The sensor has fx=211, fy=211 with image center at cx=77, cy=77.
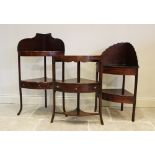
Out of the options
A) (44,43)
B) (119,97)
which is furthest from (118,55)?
(44,43)

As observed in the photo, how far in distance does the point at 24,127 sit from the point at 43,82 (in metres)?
0.48

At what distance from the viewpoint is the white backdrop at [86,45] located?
8.20 feet

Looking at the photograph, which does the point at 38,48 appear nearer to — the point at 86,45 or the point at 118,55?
the point at 86,45

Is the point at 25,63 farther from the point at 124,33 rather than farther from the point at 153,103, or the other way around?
the point at 153,103

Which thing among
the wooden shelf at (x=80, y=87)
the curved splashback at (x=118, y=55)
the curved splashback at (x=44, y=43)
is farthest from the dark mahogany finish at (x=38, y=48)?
the curved splashback at (x=118, y=55)

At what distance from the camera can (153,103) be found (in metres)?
2.61

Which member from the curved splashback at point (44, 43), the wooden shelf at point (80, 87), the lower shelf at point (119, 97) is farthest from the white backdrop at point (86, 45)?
the wooden shelf at point (80, 87)

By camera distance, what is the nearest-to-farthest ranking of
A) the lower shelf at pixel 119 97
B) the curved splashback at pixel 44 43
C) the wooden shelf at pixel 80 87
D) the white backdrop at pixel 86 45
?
the wooden shelf at pixel 80 87, the lower shelf at pixel 119 97, the curved splashback at pixel 44 43, the white backdrop at pixel 86 45

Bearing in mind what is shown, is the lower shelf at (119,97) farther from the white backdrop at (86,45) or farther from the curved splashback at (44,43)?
the curved splashback at (44,43)

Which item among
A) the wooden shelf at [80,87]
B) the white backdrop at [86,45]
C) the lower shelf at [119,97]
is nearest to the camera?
the wooden shelf at [80,87]

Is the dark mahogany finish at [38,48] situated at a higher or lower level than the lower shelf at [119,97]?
higher

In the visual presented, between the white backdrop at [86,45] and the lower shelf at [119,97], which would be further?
the white backdrop at [86,45]

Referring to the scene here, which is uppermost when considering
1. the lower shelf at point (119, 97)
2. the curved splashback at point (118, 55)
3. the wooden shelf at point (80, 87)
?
the curved splashback at point (118, 55)

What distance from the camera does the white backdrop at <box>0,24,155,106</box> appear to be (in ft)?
8.20
